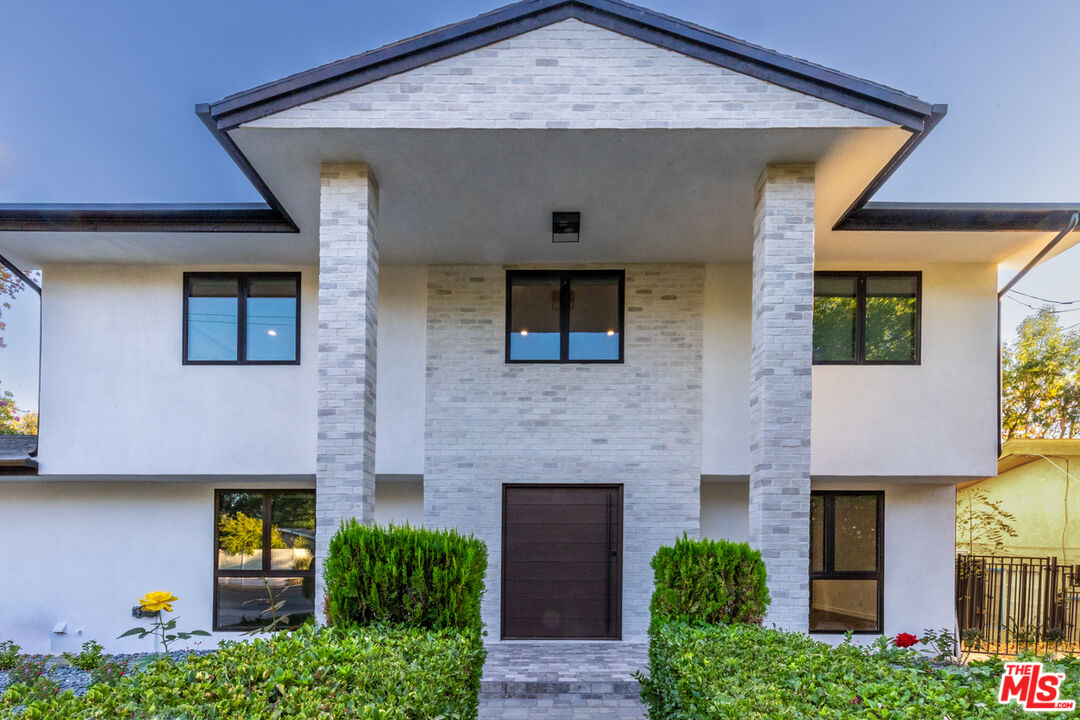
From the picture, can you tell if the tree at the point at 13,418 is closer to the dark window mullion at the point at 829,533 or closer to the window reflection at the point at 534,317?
the window reflection at the point at 534,317

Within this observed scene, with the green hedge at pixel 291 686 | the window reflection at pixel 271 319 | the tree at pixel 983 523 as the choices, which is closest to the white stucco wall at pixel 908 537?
the tree at pixel 983 523

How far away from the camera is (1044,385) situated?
57.9 feet

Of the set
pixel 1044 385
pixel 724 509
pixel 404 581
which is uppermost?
pixel 1044 385

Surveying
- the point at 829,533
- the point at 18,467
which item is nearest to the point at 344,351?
the point at 18,467

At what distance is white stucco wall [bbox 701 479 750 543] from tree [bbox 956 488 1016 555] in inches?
206

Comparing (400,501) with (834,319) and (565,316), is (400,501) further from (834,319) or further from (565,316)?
(834,319)

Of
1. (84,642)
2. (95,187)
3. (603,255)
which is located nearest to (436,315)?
(603,255)

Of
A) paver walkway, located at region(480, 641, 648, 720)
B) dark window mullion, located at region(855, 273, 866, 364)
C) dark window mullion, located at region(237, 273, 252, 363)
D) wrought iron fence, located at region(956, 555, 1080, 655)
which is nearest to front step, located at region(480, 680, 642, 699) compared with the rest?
paver walkway, located at region(480, 641, 648, 720)

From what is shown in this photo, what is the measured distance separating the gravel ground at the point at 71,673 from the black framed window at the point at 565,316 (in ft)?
16.2

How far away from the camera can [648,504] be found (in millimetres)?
8906

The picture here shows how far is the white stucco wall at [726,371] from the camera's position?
29.2 feet

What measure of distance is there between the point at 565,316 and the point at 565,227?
1.75 metres

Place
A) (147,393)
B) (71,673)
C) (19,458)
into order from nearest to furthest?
1. (71,673)
2. (19,458)
3. (147,393)

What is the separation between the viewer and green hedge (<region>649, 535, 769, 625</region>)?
5.52 m
